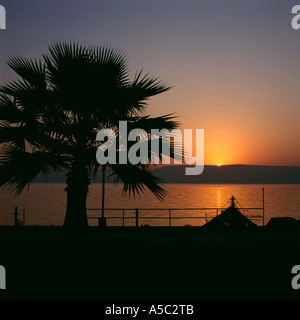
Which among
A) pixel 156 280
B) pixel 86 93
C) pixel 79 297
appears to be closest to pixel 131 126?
pixel 86 93

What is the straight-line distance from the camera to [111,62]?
10.9 m

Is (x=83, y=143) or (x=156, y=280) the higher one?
(x=83, y=143)

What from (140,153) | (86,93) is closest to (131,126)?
(140,153)

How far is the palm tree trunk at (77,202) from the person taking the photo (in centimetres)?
1081

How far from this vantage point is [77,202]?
10938mm

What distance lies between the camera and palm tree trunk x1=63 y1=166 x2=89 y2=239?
10812 millimetres
